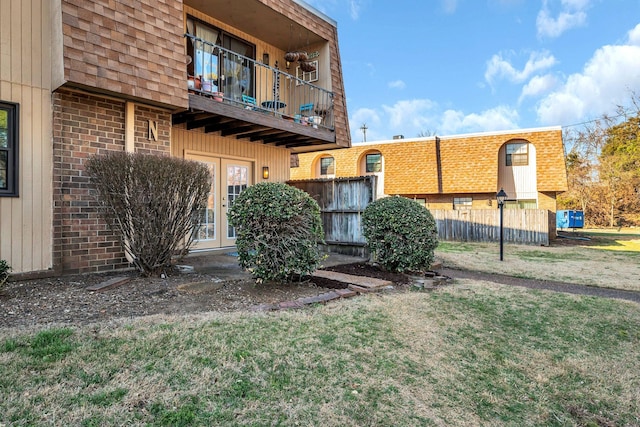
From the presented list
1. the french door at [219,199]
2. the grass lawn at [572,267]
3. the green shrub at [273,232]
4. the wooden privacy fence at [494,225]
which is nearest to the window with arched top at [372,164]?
the wooden privacy fence at [494,225]

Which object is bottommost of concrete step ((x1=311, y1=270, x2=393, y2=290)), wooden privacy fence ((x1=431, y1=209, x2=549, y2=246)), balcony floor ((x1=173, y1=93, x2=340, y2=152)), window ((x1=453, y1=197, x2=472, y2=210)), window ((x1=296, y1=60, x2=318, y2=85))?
concrete step ((x1=311, y1=270, x2=393, y2=290))

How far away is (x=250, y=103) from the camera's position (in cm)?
842

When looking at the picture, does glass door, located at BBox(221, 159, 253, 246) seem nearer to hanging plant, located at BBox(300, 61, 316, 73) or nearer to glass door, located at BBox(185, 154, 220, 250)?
glass door, located at BBox(185, 154, 220, 250)

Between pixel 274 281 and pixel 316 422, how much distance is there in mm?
3074

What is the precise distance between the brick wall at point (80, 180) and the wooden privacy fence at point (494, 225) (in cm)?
1440

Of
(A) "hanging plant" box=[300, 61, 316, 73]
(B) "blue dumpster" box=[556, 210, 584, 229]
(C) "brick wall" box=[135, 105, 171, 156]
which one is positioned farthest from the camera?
(B) "blue dumpster" box=[556, 210, 584, 229]

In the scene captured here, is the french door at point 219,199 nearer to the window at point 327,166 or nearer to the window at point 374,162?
the window at point 374,162

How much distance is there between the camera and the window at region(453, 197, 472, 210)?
19938mm

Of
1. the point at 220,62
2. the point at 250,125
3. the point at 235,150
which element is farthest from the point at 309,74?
the point at 250,125

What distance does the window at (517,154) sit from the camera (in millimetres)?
19309

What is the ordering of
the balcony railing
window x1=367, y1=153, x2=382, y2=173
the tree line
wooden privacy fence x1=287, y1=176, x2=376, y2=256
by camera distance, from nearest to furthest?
the balcony railing → wooden privacy fence x1=287, y1=176, x2=376, y2=256 → window x1=367, y1=153, x2=382, y2=173 → the tree line

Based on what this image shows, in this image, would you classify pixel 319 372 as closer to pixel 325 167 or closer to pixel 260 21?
pixel 260 21

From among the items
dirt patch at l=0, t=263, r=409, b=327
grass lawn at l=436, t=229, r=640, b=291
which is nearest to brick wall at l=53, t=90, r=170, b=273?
dirt patch at l=0, t=263, r=409, b=327

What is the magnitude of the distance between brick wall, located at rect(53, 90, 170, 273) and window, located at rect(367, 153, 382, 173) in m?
17.4
